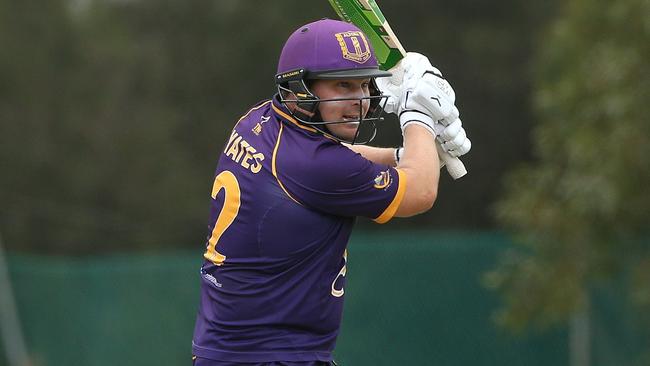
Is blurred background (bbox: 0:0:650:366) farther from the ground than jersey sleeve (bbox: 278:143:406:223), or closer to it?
closer to it

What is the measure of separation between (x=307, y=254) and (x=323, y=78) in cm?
70

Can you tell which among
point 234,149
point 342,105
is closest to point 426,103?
point 342,105

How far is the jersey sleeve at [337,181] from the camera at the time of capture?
5.02 m

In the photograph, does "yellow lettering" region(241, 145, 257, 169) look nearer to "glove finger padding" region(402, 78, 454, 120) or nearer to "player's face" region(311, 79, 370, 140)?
"player's face" region(311, 79, 370, 140)

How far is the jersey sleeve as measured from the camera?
5023 millimetres

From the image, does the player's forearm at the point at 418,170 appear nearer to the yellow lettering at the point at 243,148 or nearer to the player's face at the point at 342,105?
the player's face at the point at 342,105

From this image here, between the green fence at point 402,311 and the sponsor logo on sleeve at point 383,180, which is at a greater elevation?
the sponsor logo on sleeve at point 383,180

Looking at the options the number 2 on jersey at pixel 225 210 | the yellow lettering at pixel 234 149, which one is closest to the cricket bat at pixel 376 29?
the yellow lettering at pixel 234 149
